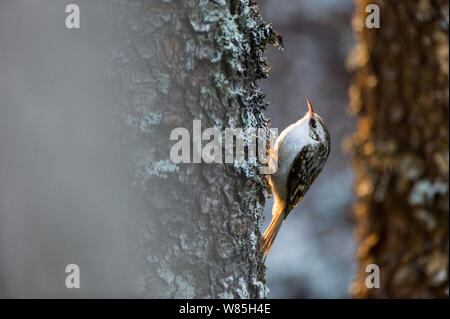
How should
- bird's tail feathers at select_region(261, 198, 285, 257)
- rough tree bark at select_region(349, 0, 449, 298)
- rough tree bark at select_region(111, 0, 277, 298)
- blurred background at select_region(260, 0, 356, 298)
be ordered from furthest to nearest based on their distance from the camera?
blurred background at select_region(260, 0, 356, 298), rough tree bark at select_region(349, 0, 449, 298), bird's tail feathers at select_region(261, 198, 285, 257), rough tree bark at select_region(111, 0, 277, 298)

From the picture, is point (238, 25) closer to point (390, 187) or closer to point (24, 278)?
point (24, 278)

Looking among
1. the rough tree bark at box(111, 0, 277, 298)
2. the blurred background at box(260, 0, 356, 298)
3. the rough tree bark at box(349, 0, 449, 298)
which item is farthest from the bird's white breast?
the blurred background at box(260, 0, 356, 298)

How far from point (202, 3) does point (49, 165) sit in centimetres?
80

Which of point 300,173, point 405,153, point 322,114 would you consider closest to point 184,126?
point 300,173

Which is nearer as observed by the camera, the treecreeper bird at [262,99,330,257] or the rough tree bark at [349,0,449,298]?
the treecreeper bird at [262,99,330,257]

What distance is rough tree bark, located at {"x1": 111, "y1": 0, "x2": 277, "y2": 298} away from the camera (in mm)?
1580

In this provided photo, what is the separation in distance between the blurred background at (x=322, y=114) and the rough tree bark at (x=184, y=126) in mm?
4558

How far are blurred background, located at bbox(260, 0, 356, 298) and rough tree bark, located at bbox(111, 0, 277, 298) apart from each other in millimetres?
4558

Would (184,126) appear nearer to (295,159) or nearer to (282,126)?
(295,159)

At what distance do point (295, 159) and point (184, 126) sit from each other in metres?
1.19

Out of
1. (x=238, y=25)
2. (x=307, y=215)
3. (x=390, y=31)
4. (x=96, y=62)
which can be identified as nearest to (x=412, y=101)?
(x=390, y=31)

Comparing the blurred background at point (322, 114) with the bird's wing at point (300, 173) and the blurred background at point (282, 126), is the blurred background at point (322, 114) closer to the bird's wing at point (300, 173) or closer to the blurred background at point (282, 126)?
the blurred background at point (282, 126)

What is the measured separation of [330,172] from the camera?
6.74 metres

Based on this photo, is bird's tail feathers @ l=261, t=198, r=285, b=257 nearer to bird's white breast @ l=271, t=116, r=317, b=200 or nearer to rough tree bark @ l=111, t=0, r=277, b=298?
bird's white breast @ l=271, t=116, r=317, b=200
